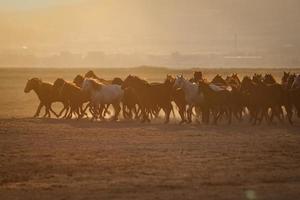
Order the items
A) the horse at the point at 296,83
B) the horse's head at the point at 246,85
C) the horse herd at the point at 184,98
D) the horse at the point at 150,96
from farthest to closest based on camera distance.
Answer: the horse at the point at 296,83 → the horse at the point at 150,96 → the horse's head at the point at 246,85 → the horse herd at the point at 184,98

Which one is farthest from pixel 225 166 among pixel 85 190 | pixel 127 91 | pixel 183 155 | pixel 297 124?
pixel 127 91

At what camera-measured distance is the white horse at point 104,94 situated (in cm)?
2652

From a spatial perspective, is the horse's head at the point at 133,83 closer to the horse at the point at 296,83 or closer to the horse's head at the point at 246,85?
the horse's head at the point at 246,85

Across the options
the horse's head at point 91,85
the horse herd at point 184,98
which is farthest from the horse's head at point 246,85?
the horse's head at point 91,85

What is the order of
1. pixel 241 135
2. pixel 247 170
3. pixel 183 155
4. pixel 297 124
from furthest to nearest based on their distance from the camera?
pixel 297 124
pixel 241 135
pixel 183 155
pixel 247 170

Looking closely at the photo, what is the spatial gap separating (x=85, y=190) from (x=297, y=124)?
530 inches

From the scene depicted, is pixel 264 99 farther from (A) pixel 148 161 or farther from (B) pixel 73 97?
(A) pixel 148 161

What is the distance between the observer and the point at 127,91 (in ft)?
88.3

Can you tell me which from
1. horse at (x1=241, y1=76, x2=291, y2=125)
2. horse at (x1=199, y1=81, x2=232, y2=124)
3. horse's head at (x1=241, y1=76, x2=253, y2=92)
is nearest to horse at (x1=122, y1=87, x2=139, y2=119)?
horse at (x1=199, y1=81, x2=232, y2=124)

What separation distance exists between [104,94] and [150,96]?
5.44ft

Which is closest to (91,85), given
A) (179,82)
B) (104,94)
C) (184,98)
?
(104,94)

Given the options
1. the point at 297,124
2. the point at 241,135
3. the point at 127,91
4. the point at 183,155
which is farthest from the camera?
the point at 127,91

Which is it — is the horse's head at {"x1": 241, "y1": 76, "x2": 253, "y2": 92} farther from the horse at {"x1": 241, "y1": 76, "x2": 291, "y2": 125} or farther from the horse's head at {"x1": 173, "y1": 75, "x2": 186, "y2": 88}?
the horse's head at {"x1": 173, "y1": 75, "x2": 186, "y2": 88}

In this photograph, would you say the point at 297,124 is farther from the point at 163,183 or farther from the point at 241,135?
the point at 163,183
